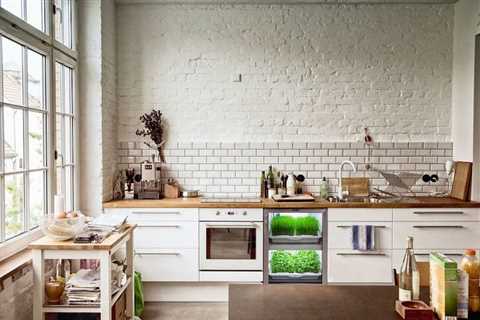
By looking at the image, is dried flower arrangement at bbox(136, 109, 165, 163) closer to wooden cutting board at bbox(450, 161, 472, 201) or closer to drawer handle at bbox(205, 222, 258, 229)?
drawer handle at bbox(205, 222, 258, 229)

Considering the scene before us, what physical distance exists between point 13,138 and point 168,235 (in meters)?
1.89

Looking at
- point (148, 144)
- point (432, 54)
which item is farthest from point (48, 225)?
point (432, 54)

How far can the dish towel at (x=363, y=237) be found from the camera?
14.7 ft

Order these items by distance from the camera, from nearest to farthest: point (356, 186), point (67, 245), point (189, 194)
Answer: point (67, 245), point (189, 194), point (356, 186)

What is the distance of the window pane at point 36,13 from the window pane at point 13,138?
0.77 meters

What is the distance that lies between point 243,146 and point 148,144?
110cm

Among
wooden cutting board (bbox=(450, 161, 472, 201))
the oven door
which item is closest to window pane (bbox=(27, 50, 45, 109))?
the oven door

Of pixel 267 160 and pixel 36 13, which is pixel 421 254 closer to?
pixel 267 160

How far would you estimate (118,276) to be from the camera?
11.1ft

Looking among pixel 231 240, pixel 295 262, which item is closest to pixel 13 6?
pixel 231 240

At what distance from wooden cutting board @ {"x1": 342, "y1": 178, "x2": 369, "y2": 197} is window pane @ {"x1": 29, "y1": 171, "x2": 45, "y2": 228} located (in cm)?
317

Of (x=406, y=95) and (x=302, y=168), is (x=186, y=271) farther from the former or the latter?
(x=406, y=95)

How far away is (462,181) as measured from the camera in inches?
191

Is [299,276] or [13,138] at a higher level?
[13,138]
